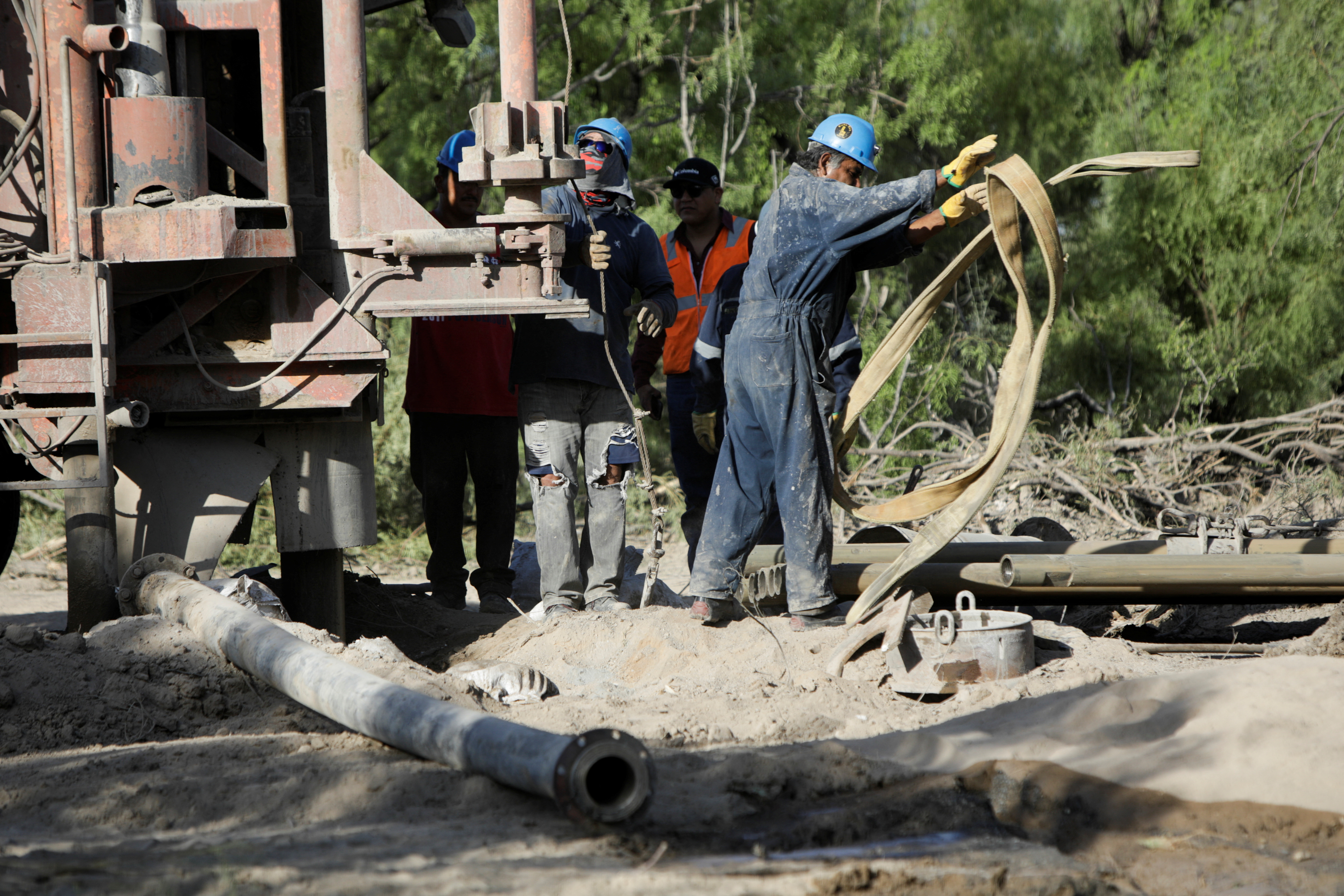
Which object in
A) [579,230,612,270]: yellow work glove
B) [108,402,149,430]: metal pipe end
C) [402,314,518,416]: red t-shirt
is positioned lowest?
[108,402,149,430]: metal pipe end

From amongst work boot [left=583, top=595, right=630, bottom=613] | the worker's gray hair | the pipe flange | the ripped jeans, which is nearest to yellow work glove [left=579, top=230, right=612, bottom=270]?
the ripped jeans

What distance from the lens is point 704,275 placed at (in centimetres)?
626

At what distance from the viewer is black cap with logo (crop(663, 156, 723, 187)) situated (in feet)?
20.0

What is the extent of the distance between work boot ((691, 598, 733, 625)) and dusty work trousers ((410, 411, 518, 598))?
1489 millimetres

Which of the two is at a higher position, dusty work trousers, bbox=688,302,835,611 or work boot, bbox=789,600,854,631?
dusty work trousers, bbox=688,302,835,611

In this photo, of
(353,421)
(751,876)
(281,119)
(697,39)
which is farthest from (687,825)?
(697,39)

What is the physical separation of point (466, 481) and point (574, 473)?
3.51 ft

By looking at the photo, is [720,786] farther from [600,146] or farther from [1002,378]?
[600,146]

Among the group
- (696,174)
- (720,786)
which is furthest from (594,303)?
(720,786)

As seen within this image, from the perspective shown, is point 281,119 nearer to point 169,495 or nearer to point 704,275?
point 169,495

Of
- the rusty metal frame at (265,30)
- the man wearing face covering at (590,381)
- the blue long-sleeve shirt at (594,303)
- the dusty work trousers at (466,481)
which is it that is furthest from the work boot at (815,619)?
the rusty metal frame at (265,30)

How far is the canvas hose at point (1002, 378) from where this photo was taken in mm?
4438

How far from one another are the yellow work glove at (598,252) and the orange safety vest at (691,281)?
4.05 ft

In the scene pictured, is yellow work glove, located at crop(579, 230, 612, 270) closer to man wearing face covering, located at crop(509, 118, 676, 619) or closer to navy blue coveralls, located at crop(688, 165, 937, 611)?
man wearing face covering, located at crop(509, 118, 676, 619)
